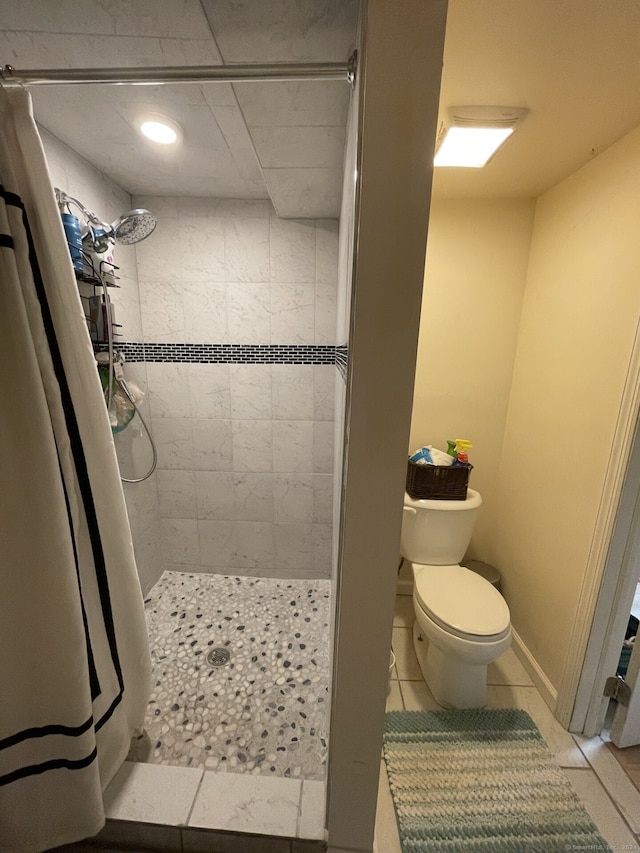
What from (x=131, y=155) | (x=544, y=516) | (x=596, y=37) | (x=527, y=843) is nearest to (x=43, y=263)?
(x=131, y=155)

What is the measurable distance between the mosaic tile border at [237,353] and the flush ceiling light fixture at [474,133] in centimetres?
96

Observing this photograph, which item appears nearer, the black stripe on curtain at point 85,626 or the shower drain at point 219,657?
the black stripe on curtain at point 85,626

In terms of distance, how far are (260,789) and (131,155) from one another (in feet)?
7.60

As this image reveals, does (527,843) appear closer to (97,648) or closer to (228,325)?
(97,648)

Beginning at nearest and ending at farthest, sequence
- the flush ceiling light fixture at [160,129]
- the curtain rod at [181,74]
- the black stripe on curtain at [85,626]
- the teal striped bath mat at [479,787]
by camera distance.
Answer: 1. the curtain rod at [181,74]
2. the black stripe on curtain at [85,626]
3. the teal striped bath mat at [479,787]
4. the flush ceiling light fixture at [160,129]

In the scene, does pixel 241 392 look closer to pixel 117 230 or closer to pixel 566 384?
pixel 117 230

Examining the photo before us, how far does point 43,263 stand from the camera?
794 mm

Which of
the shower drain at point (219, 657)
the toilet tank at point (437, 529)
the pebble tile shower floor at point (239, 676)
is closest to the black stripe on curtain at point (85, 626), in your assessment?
the pebble tile shower floor at point (239, 676)

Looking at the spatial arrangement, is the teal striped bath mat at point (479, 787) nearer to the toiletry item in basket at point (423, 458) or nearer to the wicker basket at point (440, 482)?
the wicker basket at point (440, 482)

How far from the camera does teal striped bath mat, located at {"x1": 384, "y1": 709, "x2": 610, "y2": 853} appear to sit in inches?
41.3

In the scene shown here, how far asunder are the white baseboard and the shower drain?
140 centimetres

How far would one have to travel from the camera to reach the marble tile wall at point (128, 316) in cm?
141

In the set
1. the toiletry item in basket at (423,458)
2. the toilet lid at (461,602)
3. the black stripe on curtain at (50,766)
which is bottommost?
the black stripe on curtain at (50,766)

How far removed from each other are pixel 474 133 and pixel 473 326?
33.4 inches
